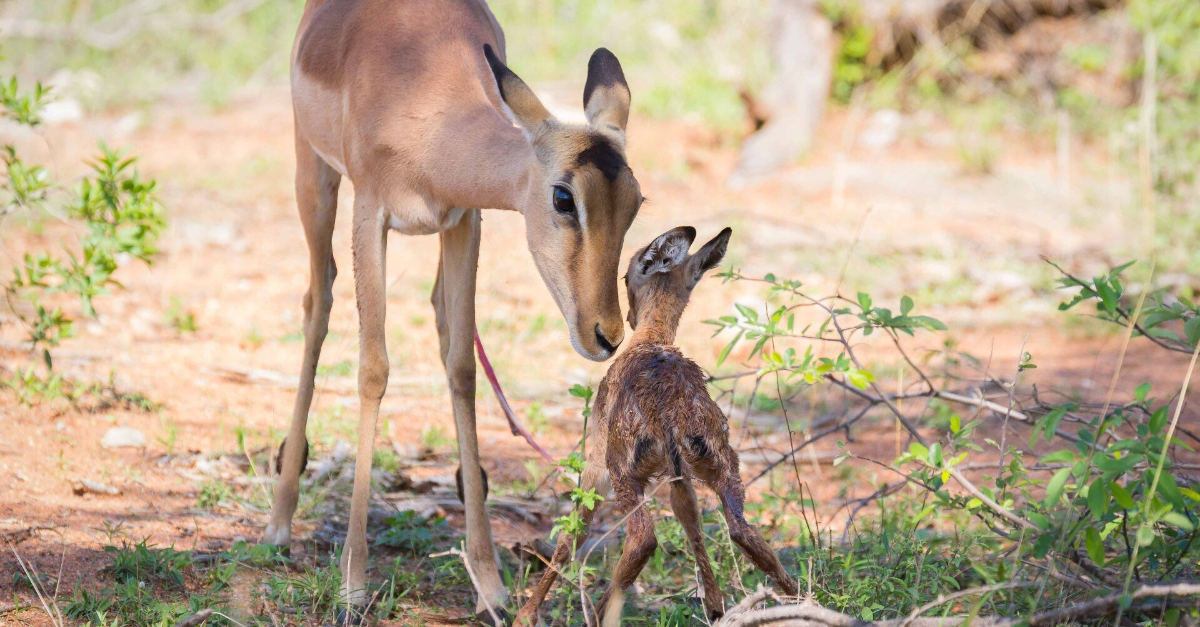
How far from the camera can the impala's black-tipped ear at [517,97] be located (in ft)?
11.0

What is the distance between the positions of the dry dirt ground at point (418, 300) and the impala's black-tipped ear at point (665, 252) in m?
0.99

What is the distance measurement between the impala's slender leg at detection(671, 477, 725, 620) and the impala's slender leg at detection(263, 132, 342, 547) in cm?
178

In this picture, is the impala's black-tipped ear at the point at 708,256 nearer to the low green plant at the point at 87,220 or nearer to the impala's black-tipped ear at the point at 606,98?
the impala's black-tipped ear at the point at 606,98

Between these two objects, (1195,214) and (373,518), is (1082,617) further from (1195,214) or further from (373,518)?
(1195,214)

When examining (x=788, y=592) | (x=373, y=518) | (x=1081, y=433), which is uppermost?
(x=1081, y=433)

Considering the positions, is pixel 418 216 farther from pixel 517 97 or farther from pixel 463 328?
pixel 517 97

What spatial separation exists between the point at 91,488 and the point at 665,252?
2556 mm

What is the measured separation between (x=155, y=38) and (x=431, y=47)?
1128 centimetres

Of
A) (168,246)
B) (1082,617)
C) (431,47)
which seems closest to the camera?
(1082,617)

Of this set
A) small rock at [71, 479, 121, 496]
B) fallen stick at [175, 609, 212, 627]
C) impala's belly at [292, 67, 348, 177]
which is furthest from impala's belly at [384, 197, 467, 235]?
small rock at [71, 479, 121, 496]

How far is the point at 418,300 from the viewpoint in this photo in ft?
23.9

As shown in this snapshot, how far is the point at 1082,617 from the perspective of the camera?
251 cm

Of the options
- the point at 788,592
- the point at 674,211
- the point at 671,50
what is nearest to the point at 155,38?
the point at 671,50

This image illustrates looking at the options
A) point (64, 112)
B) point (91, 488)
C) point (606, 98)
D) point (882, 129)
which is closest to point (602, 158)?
point (606, 98)
